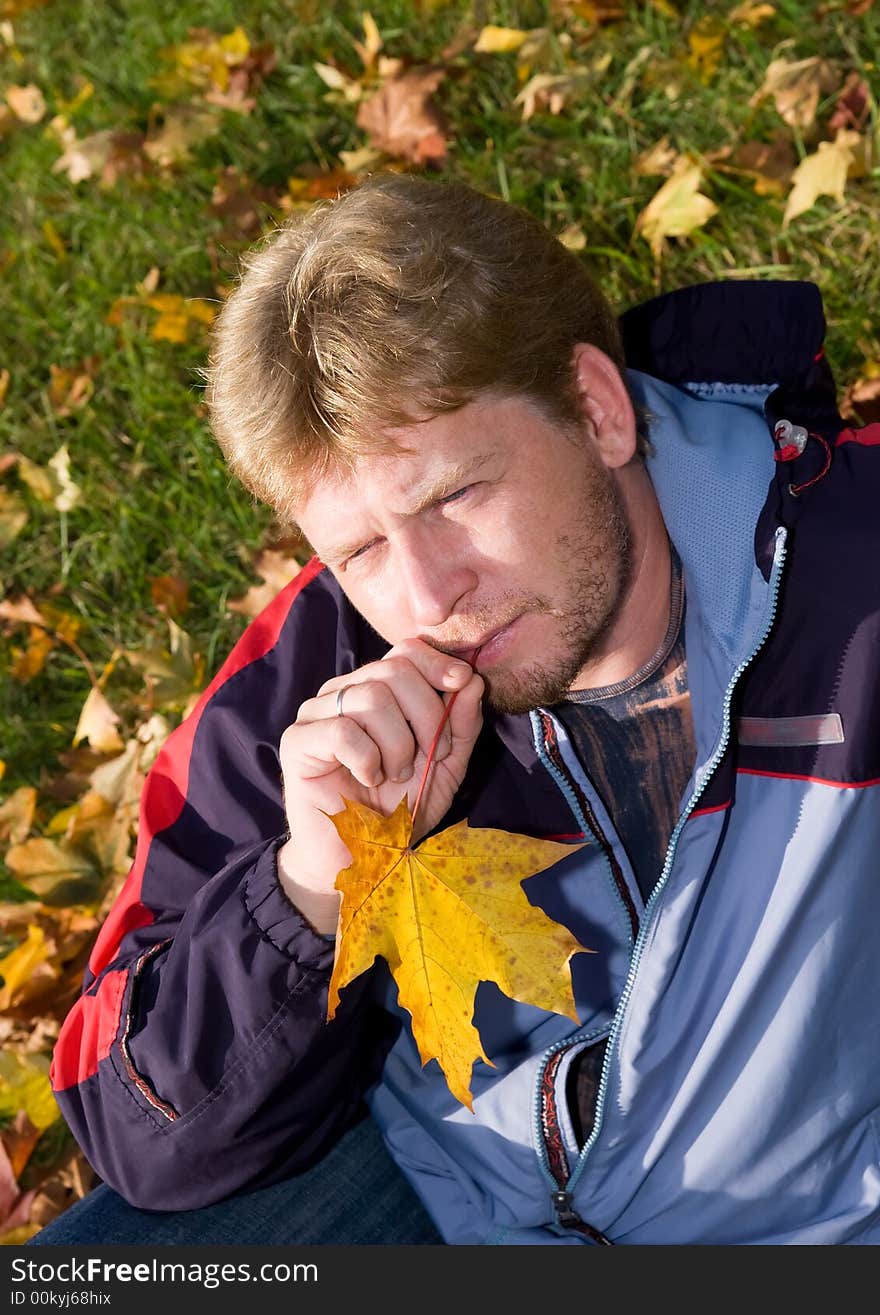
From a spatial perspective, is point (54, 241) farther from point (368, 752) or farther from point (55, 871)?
point (368, 752)

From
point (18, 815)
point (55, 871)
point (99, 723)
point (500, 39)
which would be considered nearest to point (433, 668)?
point (55, 871)

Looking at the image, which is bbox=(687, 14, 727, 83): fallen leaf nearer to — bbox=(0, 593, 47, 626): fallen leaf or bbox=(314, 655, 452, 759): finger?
bbox=(314, 655, 452, 759): finger

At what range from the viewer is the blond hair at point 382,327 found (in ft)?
6.95

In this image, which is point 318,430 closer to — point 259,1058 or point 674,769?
point 674,769

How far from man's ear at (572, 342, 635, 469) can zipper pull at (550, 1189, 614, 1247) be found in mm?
1295

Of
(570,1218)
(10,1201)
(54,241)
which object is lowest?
(10,1201)

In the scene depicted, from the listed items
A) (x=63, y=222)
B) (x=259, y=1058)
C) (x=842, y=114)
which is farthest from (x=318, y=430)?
(x=63, y=222)

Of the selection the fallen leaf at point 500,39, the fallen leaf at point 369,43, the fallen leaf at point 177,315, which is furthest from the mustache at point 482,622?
the fallen leaf at point 369,43

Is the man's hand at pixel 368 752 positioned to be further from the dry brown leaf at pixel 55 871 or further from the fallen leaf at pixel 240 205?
the fallen leaf at pixel 240 205

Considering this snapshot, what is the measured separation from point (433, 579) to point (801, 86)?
2.09 m

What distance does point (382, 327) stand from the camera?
2.15 meters

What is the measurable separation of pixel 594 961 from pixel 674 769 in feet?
1.25

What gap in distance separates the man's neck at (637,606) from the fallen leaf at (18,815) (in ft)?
6.26

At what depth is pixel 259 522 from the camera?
12.3 feet
